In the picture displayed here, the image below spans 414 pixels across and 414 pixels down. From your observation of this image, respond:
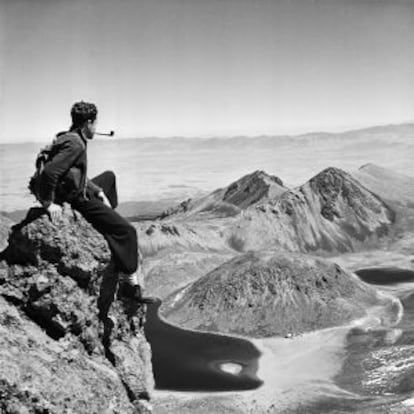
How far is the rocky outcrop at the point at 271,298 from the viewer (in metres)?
55.7

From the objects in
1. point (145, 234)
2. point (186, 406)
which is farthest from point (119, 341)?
point (145, 234)

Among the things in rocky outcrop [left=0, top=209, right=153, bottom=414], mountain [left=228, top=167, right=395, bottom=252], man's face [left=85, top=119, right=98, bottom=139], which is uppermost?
man's face [left=85, top=119, right=98, bottom=139]

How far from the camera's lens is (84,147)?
642 centimetres

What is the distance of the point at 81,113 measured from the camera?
644cm

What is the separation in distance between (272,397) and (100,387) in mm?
33939

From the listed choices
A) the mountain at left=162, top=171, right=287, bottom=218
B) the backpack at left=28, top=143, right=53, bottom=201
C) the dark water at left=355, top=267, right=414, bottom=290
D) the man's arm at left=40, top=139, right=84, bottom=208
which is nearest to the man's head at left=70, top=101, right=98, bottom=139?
the man's arm at left=40, top=139, right=84, bottom=208

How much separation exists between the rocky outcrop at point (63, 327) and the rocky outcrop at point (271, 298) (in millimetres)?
48219

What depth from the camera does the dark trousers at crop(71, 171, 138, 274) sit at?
21.7ft

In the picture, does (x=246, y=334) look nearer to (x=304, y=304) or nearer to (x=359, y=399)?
(x=304, y=304)

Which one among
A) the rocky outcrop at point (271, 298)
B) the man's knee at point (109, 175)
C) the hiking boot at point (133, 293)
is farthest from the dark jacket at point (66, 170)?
the rocky outcrop at point (271, 298)

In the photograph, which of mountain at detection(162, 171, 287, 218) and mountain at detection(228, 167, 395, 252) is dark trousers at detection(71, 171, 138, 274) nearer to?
mountain at detection(228, 167, 395, 252)

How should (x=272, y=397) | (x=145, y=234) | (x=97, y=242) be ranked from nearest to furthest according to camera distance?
(x=97, y=242), (x=272, y=397), (x=145, y=234)

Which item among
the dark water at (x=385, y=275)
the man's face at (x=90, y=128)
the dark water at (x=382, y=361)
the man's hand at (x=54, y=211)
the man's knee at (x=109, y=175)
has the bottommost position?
the dark water at (x=385, y=275)

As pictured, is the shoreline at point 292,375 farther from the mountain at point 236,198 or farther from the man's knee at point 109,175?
the mountain at point 236,198
